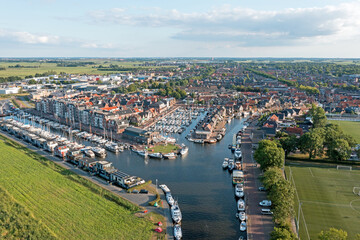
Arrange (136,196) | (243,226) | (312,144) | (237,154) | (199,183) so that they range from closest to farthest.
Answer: (243,226) → (136,196) → (199,183) → (312,144) → (237,154)

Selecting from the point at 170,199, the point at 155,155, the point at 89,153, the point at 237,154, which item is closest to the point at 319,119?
the point at 237,154

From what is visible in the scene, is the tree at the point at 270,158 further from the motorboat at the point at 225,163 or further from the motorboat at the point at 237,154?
the motorboat at the point at 237,154

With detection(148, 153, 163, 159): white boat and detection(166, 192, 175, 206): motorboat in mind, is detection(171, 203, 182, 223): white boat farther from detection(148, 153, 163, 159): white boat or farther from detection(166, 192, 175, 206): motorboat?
detection(148, 153, 163, 159): white boat

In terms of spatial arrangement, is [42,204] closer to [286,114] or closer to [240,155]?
[240,155]

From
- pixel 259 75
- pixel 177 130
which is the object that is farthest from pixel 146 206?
pixel 259 75

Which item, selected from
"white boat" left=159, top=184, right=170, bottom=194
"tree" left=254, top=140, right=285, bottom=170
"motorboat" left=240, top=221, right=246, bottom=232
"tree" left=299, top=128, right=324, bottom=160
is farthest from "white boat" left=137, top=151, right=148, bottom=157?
"tree" left=299, top=128, right=324, bottom=160

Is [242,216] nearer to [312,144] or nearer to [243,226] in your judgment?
[243,226]
